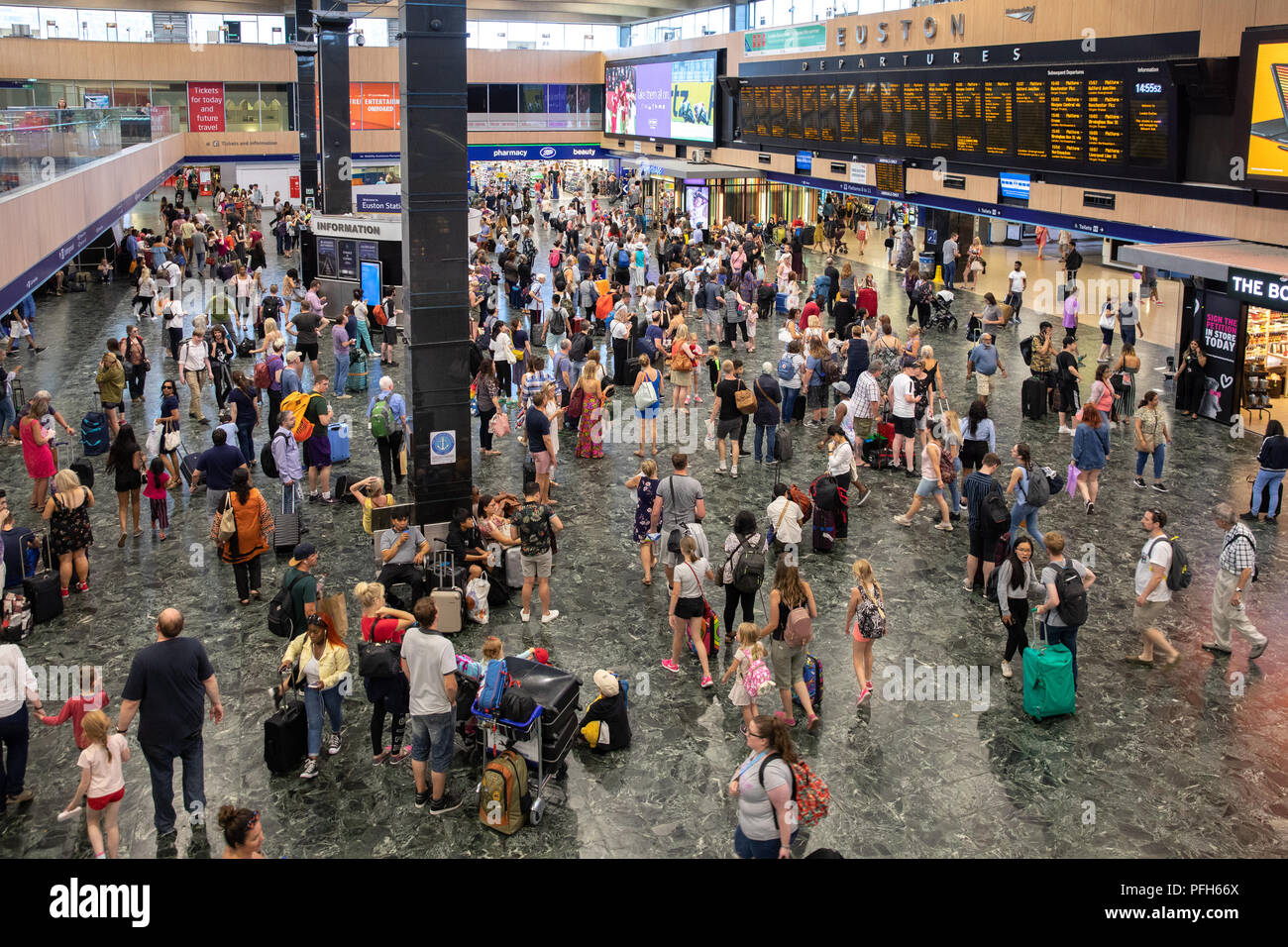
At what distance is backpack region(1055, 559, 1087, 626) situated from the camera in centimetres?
891

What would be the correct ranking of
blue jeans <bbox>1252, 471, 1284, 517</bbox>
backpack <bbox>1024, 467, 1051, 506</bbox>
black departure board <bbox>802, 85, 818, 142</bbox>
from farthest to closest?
black departure board <bbox>802, 85, 818, 142</bbox> → blue jeans <bbox>1252, 471, 1284, 517</bbox> → backpack <bbox>1024, 467, 1051, 506</bbox>

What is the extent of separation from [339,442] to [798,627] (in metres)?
8.94

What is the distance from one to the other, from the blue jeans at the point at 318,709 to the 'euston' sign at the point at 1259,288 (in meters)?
12.3

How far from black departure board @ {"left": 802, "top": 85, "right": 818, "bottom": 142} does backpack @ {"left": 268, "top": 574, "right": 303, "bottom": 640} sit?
24.2 meters

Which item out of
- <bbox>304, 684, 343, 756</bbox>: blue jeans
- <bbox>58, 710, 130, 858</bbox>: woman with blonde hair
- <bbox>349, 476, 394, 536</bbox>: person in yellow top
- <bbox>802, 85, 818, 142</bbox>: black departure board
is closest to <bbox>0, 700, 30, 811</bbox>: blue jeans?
<bbox>58, 710, 130, 858</bbox>: woman with blonde hair

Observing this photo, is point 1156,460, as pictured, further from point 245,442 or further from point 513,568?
point 245,442

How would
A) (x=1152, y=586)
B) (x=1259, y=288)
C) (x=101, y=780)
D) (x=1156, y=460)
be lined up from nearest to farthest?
(x=101, y=780)
(x=1152, y=586)
(x=1259, y=288)
(x=1156, y=460)

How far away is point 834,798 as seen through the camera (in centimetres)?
806

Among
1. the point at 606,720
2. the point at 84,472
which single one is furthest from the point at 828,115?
the point at 606,720

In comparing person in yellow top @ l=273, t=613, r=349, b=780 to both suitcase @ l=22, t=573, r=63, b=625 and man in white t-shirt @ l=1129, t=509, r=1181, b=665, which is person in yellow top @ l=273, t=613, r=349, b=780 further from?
man in white t-shirt @ l=1129, t=509, r=1181, b=665

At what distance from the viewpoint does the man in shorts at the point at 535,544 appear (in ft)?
33.5

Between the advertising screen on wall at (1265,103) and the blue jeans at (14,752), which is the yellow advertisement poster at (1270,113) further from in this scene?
the blue jeans at (14,752)

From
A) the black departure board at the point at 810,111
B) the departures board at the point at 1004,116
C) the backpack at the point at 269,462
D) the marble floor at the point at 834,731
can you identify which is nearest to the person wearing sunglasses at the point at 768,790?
the marble floor at the point at 834,731

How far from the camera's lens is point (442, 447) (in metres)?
12.3
